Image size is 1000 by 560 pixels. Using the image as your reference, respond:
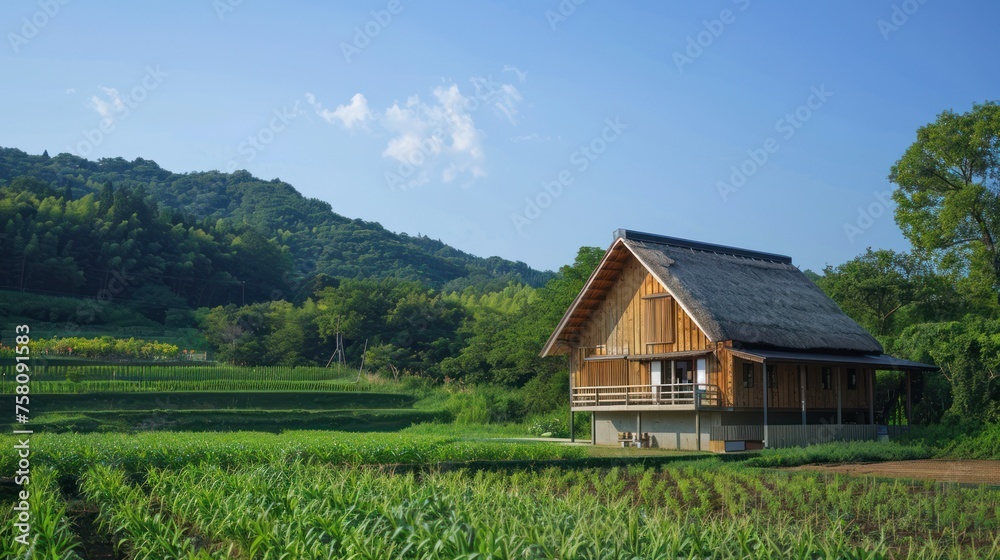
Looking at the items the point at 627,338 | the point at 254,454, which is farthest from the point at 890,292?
the point at 254,454

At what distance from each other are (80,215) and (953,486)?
72.4 meters

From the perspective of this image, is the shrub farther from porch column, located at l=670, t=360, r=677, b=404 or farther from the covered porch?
porch column, located at l=670, t=360, r=677, b=404

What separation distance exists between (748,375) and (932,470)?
817cm

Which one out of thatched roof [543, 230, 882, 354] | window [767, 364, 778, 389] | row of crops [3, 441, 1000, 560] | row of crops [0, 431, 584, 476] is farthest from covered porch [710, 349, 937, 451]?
row of crops [3, 441, 1000, 560]

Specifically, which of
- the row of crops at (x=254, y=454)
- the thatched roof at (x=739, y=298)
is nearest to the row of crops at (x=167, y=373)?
the thatched roof at (x=739, y=298)

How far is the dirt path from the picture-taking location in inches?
675

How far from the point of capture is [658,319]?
2869 cm

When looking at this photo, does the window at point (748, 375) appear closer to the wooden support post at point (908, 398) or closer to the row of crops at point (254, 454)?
the wooden support post at point (908, 398)

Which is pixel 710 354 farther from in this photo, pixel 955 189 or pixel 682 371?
pixel 955 189

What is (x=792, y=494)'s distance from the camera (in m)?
13.8

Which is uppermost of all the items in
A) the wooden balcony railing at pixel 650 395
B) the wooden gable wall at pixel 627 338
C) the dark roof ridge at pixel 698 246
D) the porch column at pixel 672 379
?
the dark roof ridge at pixel 698 246

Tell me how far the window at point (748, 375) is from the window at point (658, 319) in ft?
8.06

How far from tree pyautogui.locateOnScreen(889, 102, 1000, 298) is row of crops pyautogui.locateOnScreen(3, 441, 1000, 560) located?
23.3 metres

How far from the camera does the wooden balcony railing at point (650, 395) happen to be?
26547 mm
